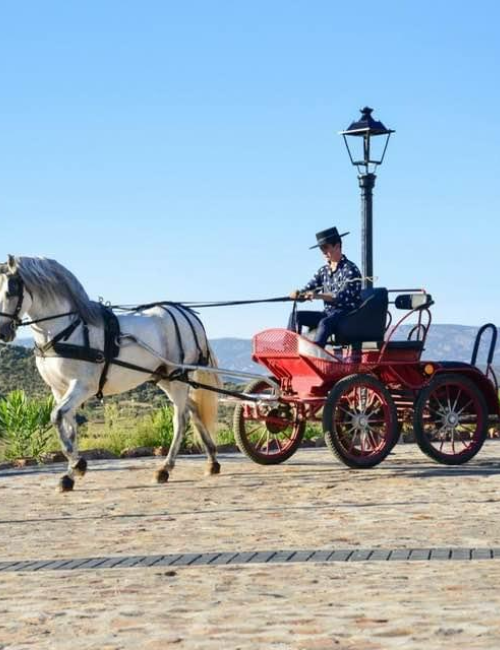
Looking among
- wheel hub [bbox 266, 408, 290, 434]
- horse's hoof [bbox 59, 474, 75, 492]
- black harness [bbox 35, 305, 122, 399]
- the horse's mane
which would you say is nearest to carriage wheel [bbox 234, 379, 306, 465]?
wheel hub [bbox 266, 408, 290, 434]

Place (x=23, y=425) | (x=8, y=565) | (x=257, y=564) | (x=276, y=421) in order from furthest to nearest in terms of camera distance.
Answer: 1. (x=23, y=425)
2. (x=276, y=421)
3. (x=8, y=565)
4. (x=257, y=564)

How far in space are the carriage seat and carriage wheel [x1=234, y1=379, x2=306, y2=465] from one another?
118 centimetres

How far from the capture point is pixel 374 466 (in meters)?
15.1

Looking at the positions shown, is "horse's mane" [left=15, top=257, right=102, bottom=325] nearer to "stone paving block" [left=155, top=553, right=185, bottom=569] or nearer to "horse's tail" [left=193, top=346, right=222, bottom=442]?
"horse's tail" [left=193, top=346, right=222, bottom=442]

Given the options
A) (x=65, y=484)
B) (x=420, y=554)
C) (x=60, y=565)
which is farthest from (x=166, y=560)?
(x=65, y=484)

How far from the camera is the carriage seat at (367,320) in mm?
14852

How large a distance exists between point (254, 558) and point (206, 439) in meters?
6.29

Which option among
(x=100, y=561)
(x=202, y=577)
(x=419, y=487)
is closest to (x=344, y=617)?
(x=202, y=577)

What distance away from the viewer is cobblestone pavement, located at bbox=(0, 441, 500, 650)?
7035 millimetres

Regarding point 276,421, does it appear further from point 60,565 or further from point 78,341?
point 60,565

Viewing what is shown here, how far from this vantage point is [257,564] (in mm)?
9211

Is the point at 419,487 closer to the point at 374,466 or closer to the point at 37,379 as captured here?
the point at 374,466

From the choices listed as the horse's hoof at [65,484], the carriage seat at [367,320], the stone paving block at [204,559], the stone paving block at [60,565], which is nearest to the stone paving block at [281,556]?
the stone paving block at [204,559]

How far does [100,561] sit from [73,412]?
4.88 metres
